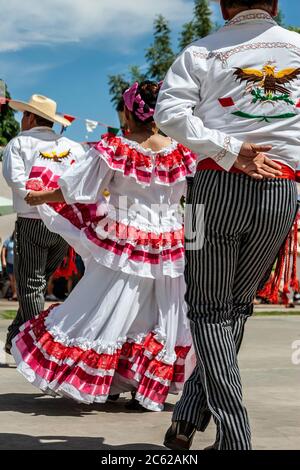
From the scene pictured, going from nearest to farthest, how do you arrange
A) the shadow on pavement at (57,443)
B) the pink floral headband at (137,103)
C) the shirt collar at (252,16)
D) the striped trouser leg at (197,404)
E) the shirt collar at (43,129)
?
the shirt collar at (252,16), the striped trouser leg at (197,404), the shadow on pavement at (57,443), the pink floral headband at (137,103), the shirt collar at (43,129)

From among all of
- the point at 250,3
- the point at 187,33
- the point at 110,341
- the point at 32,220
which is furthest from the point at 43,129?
the point at 187,33

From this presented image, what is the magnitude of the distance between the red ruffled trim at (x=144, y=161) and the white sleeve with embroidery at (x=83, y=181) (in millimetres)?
62

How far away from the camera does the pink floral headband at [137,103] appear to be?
5016mm

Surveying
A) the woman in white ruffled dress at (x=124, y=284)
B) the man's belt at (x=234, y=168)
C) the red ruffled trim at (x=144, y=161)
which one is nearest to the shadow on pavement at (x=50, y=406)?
the woman in white ruffled dress at (x=124, y=284)

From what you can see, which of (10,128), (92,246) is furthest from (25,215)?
(10,128)

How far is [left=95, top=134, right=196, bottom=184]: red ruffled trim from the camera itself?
4867mm

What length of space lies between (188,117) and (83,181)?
1745 millimetres

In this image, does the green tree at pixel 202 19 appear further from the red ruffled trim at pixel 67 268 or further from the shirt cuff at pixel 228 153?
the shirt cuff at pixel 228 153

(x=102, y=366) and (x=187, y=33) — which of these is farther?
(x=187, y=33)

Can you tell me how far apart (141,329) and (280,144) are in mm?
1985

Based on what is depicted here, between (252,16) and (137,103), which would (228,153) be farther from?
(137,103)

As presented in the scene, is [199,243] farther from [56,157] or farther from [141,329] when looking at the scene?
[56,157]

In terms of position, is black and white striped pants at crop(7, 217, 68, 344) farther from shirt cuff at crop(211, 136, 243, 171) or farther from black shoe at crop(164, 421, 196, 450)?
shirt cuff at crop(211, 136, 243, 171)

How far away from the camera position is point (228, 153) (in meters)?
Result: 3.09
